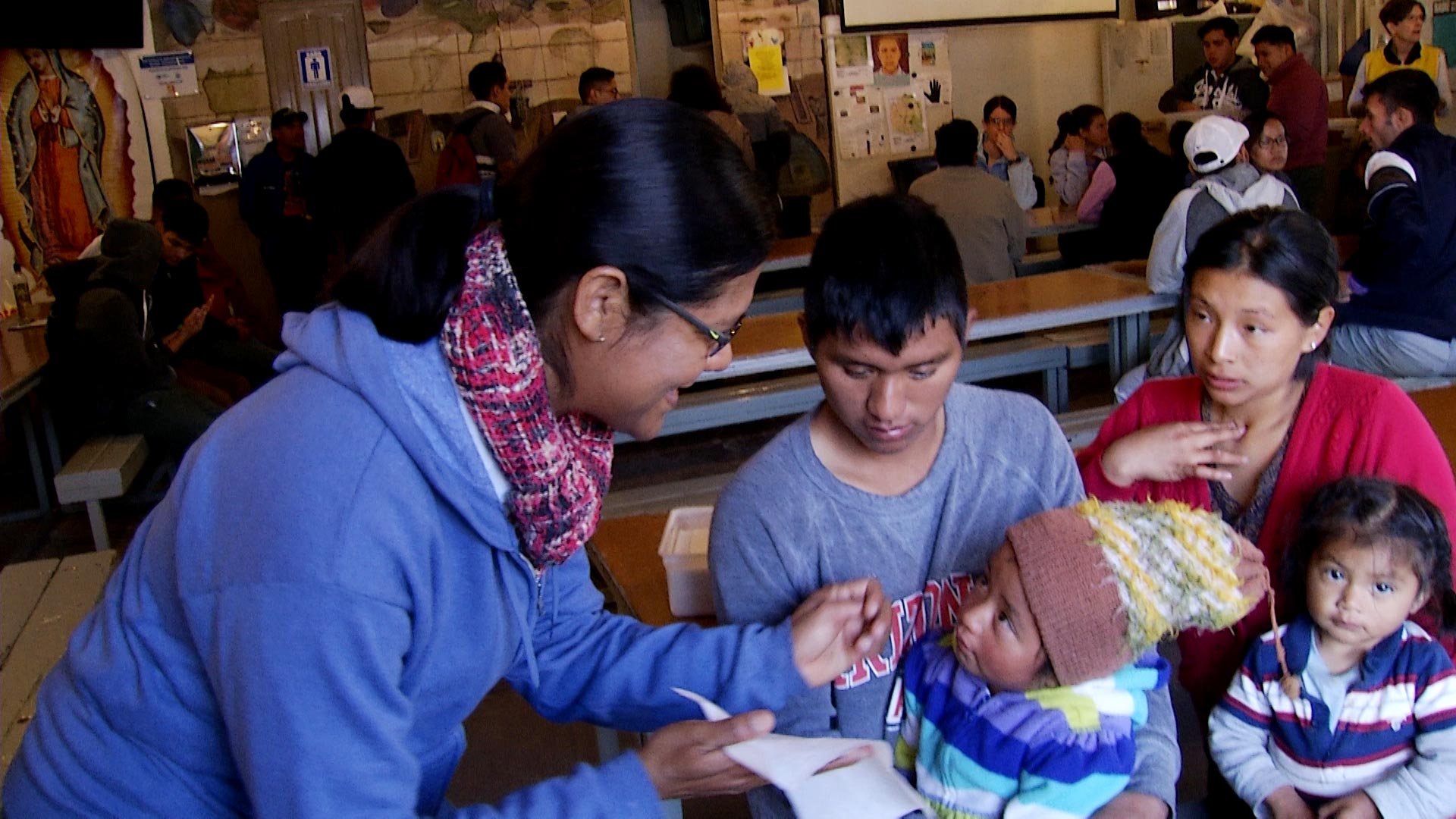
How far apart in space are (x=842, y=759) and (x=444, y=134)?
8.64 m

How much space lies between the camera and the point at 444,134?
9281 mm

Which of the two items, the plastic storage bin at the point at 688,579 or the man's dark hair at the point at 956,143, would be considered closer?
the plastic storage bin at the point at 688,579

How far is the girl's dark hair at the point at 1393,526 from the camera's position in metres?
1.76

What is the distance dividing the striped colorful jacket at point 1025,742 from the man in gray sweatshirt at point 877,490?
78 millimetres

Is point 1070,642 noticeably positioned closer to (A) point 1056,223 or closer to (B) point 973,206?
(B) point 973,206

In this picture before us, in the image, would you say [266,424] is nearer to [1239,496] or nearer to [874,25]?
[1239,496]

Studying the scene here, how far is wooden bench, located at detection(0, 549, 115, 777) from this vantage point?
2377 millimetres

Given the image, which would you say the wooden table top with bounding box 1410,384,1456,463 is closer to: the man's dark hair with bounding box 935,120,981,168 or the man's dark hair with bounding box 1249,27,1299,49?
the man's dark hair with bounding box 935,120,981,168

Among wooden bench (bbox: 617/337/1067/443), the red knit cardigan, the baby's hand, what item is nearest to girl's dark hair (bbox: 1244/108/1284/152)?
wooden bench (bbox: 617/337/1067/443)

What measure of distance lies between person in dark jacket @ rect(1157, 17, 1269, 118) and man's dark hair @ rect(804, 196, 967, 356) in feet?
23.4

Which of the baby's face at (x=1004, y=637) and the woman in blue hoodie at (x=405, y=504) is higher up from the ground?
the woman in blue hoodie at (x=405, y=504)

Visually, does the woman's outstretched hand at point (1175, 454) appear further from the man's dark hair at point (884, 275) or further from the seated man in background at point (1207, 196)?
the seated man in background at point (1207, 196)

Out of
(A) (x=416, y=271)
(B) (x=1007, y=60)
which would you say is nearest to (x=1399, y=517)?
(A) (x=416, y=271)

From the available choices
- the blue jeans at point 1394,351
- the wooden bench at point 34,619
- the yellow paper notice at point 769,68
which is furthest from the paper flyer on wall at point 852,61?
the wooden bench at point 34,619
